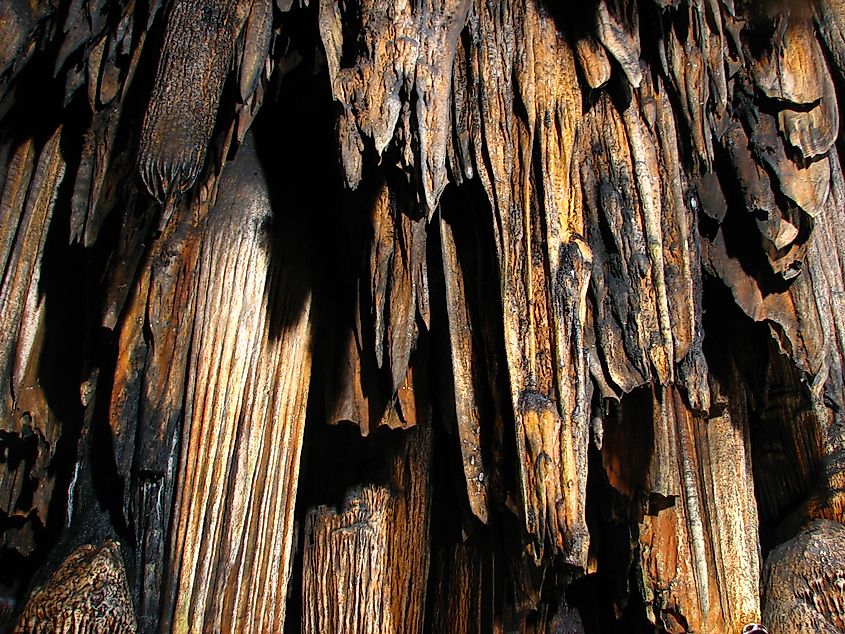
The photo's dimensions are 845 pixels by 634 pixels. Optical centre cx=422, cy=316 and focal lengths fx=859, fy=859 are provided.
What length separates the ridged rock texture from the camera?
1.64 m

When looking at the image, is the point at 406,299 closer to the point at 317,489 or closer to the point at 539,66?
the point at 539,66

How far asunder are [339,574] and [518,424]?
0.73m

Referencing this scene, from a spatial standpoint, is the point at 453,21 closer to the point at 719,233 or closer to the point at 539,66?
the point at 539,66

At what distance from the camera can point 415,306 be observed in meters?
1.80

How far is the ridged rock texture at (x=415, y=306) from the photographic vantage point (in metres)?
1.64

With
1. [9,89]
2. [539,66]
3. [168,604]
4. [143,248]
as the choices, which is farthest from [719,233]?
[9,89]

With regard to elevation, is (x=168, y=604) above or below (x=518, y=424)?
below

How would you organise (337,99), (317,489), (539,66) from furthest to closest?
(317,489)
(539,66)
(337,99)

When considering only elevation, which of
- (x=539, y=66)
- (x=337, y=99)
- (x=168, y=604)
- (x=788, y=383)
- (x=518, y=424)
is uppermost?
(x=539, y=66)

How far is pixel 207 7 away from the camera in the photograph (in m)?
1.72

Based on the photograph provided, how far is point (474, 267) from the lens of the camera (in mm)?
1788

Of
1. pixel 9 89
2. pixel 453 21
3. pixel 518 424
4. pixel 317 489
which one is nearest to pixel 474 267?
pixel 518 424

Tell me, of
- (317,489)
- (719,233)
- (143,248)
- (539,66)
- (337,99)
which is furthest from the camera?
(317,489)

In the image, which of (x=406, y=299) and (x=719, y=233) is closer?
(x=406, y=299)
